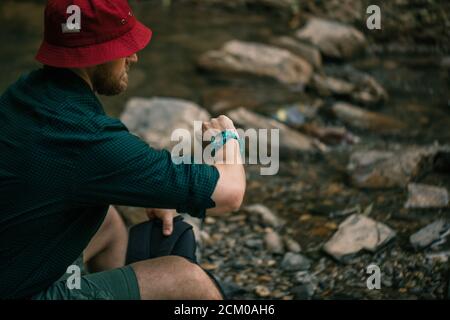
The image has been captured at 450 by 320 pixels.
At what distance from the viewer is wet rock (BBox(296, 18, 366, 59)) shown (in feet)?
24.9

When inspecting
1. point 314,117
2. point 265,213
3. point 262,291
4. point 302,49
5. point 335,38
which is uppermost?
point 335,38

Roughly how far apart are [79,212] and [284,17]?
23.0 ft

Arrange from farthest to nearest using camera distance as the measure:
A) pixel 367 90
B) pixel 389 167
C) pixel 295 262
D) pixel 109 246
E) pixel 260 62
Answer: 1. pixel 260 62
2. pixel 367 90
3. pixel 389 167
4. pixel 295 262
5. pixel 109 246

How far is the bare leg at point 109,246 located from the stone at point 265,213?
1.33m

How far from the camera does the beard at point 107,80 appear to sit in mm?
2326

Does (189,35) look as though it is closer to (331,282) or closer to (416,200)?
(416,200)

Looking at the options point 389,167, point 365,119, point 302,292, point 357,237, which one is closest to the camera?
point 302,292

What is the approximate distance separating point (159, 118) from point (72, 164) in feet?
10.7

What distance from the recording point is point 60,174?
2143 millimetres

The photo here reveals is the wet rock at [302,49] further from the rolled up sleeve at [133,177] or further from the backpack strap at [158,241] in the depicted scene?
the rolled up sleeve at [133,177]

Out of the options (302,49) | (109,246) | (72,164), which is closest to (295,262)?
(109,246)

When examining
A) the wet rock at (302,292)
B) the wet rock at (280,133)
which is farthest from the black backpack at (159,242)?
the wet rock at (280,133)

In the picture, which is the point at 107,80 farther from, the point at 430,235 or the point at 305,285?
the point at 430,235

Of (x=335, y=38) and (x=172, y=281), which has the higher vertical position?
(x=335, y=38)
